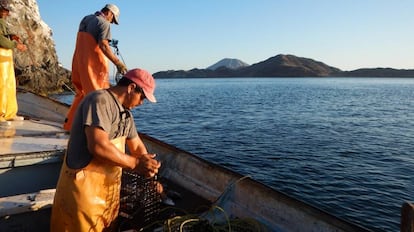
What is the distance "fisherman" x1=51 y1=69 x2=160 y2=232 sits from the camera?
3.23m

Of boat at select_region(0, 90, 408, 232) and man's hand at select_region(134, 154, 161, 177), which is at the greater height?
man's hand at select_region(134, 154, 161, 177)

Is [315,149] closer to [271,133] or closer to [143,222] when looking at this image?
[271,133]

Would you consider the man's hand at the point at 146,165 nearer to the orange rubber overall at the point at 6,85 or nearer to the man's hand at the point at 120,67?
the man's hand at the point at 120,67

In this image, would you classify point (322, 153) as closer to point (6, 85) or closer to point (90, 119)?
point (6, 85)

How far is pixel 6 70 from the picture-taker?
778 centimetres

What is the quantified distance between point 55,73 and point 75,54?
55.6 meters

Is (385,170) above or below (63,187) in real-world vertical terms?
below

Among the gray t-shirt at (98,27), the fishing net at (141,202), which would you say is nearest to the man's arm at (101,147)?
the fishing net at (141,202)

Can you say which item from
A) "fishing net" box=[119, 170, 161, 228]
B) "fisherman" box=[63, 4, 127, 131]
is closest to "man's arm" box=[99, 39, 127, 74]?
"fisherman" box=[63, 4, 127, 131]

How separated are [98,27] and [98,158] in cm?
370

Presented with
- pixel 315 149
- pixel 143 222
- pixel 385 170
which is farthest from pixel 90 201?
pixel 315 149

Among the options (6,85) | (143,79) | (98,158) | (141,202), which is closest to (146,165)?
(98,158)

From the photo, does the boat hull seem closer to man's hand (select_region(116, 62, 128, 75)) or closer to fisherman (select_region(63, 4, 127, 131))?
fisherman (select_region(63, 4, 127, 131))

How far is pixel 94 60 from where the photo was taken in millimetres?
6512
